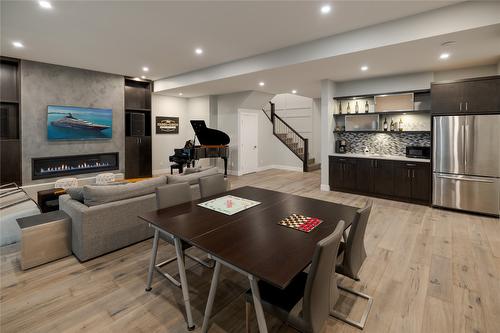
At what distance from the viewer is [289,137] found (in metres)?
9.88

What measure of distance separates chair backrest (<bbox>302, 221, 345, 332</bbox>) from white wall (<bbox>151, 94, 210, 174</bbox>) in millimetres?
7826

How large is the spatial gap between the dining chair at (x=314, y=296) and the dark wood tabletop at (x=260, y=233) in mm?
112

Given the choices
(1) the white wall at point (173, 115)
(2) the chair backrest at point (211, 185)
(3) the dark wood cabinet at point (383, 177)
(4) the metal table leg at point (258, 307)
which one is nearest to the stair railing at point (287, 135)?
(1) the white wall at point (173, 115)

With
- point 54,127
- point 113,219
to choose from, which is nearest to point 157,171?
point 54,127

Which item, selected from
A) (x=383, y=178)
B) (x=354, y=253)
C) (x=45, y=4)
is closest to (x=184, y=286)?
(x=354, y=253)

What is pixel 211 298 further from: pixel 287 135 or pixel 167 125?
pixel 287 135

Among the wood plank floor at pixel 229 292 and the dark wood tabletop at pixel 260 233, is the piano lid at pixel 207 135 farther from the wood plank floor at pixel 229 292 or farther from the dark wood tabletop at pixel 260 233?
the dark wood tabletop at pixel 260 233

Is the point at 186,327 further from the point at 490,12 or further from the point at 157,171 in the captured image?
the point at 157,171

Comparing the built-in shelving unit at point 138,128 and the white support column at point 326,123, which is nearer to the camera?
the white support column at point 326,123

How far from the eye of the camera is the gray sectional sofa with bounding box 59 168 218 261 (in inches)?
111

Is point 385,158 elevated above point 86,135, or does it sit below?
below

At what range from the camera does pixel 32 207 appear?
371 centimetres

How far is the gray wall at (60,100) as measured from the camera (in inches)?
222

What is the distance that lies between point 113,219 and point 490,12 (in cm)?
519
